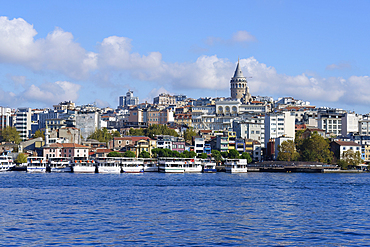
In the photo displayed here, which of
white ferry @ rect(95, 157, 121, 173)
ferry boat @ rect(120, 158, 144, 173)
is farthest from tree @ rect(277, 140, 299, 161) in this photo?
white ferry @ rect(95, 157, 121, 173)

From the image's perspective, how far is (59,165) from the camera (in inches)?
3285

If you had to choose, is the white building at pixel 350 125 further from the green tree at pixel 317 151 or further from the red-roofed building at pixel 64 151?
the red-roofed building at pixel 64 151

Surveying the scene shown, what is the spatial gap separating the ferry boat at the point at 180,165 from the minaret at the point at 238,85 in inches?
3710

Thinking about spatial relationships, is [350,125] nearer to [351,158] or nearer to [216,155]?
[351,158]

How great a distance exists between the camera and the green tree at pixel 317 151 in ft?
300

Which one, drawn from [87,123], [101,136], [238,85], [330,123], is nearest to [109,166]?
[101,136]

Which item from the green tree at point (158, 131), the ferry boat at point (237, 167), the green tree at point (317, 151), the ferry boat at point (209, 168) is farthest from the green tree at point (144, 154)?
the green tree at point (317, 151)

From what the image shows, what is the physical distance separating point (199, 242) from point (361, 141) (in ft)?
283

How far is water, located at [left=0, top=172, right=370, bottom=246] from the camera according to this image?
22.5m

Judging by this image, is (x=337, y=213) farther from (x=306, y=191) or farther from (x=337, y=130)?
(x=337, y=130)

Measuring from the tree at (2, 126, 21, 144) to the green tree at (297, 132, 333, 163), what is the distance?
55.9 metres

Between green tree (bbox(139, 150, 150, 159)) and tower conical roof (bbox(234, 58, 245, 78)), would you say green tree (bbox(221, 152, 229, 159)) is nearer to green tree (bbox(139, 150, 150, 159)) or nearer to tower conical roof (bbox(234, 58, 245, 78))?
green tree (bbox(139, 150, 150, 159))

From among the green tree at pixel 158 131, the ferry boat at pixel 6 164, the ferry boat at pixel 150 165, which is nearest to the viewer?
the ferry boat at pixel 6 164

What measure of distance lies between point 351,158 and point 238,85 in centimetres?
8840
